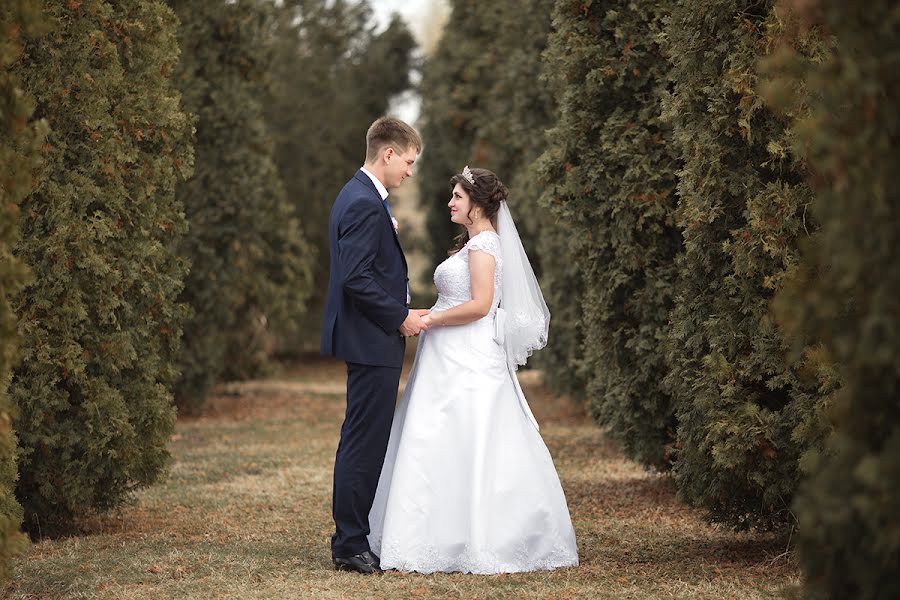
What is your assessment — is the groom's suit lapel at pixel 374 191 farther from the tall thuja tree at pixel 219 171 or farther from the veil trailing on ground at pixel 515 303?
the tall thuja tree at pixel 219 171

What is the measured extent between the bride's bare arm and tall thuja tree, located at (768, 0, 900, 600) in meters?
2.77

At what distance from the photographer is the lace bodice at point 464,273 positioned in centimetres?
607

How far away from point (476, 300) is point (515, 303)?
35cm

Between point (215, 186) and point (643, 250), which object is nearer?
point (643, 250)

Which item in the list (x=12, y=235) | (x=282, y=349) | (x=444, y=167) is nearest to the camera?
(x=12, y=235)

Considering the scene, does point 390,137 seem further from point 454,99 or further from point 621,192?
point 454,99

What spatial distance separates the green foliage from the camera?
13.7 meters

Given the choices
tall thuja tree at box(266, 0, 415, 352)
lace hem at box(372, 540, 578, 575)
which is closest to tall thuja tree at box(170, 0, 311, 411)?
tall thuja tree at box(266, 0, 415, 352)

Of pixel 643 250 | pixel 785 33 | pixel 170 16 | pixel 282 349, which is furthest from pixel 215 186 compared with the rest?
pixel 282 349

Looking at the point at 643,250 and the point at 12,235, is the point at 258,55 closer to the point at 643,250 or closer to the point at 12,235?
the point at 643,250

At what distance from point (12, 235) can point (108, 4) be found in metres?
3.21

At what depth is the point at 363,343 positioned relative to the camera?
579 cm

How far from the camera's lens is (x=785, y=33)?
18.0ft

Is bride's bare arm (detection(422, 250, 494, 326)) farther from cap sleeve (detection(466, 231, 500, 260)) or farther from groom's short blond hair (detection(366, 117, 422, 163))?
groom's short blond hair (detection(366, 117, 422, 163))
